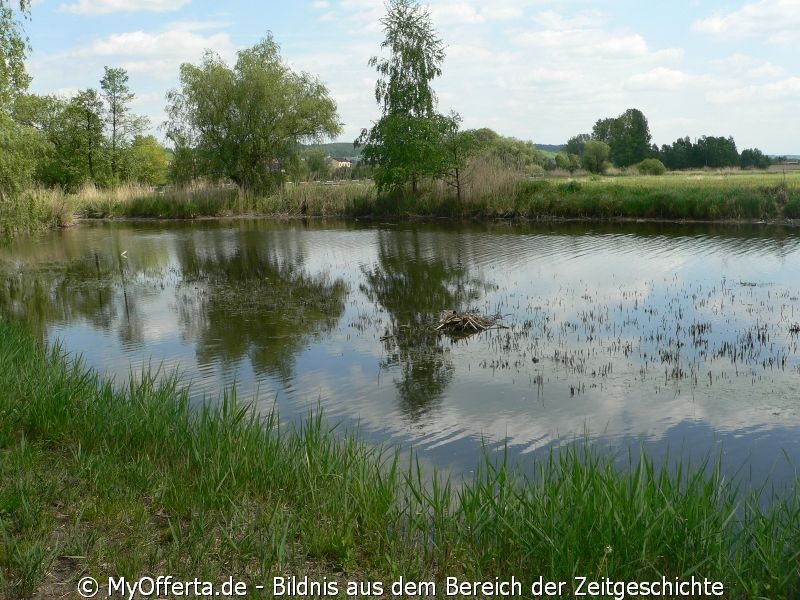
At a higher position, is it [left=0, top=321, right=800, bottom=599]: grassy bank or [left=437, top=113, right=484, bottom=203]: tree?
[left=437, top=113, right=484, bottom=203]: tree

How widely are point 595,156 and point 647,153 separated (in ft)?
25.6

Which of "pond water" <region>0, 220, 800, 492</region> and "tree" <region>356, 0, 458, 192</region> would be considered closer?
"pond water" <region>0, 220, 800, 492</region>

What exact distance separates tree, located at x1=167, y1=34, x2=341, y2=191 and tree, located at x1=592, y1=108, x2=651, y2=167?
54.6 meters

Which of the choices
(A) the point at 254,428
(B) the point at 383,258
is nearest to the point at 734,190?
(B) the point at 383,258

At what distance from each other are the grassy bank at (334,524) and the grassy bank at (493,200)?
2777 centimetres

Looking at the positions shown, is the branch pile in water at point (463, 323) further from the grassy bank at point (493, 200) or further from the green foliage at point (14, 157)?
the grassy bank at point (493, 200)

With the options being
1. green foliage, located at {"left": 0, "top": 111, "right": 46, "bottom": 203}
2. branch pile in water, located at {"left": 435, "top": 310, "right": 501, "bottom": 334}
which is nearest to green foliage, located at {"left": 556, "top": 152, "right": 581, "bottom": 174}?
green foliage, located at {"left": 0, "top": 111, "right": 46, "bottom": 203}

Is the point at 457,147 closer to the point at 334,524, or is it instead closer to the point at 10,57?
the point at 10,57

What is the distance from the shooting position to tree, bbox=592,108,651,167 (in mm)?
91500

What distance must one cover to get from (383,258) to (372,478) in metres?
18.5

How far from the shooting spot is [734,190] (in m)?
31.2

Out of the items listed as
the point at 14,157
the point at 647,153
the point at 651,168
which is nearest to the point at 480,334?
the point at 14,157

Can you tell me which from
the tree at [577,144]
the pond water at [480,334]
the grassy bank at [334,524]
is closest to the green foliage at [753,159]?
the tree at [577,144]

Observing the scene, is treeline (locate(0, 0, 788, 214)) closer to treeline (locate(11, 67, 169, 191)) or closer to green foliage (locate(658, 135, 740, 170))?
treeline (locate(11, 67, 169, 191))
